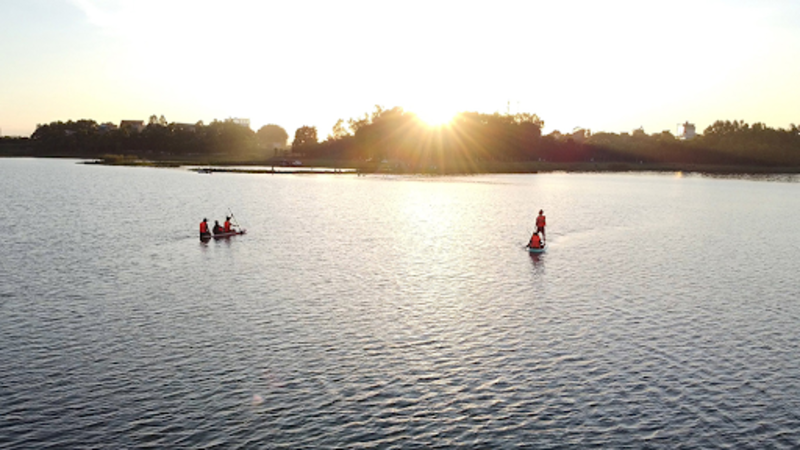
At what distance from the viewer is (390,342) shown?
108ft

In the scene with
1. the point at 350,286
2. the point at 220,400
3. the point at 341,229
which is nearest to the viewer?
the point at 220,400

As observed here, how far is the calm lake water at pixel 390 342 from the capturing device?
2344cm

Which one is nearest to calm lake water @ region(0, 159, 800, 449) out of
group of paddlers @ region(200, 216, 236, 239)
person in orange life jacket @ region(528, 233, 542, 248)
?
person in orange life jacket @ region(528, 233, 542, 248)

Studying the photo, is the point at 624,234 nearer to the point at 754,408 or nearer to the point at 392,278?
the point at 392,278

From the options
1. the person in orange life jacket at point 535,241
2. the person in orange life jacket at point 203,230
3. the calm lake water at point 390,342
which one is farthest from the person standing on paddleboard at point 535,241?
the person in orange life jacket at point 203,230

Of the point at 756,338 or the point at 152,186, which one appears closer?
the point at 756,338

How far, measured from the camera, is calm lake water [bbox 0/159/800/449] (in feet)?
76.9

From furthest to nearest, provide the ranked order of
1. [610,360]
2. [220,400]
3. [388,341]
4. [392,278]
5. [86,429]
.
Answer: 1. [392,278]
2. [388,341]
3. [610,360]
4. [220,400]
5. [86,429]

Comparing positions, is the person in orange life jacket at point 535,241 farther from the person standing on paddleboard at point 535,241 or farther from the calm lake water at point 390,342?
the calm lake water at point 390,342

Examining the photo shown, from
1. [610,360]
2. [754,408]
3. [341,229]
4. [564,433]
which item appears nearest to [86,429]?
[564,433]

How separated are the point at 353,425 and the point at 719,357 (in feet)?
63.1

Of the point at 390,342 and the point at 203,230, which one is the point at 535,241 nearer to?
the point at 390,342

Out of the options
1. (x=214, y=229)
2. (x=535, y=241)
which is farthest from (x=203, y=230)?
(x=535, y=241)

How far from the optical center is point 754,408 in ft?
84.1
